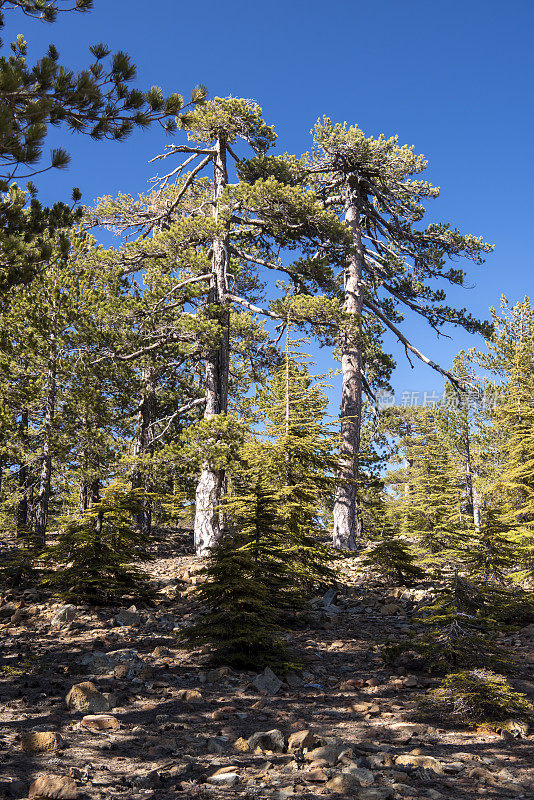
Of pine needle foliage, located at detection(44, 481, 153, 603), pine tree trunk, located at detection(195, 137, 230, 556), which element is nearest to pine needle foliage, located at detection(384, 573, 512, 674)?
pine needle foliage, located at detection(44, 481, 153, 603)

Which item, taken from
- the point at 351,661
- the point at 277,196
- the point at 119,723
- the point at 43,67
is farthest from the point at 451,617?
the point at 277,196

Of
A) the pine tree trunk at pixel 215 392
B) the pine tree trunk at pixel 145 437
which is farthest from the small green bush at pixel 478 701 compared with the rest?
the pine tree trunk at pixel 215 392

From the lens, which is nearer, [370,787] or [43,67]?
[370,787]

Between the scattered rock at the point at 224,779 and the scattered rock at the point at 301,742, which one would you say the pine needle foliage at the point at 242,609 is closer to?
the scattered rock at the point at 301,742

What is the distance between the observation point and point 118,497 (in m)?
8.91

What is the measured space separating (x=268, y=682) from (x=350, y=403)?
11.0 meters

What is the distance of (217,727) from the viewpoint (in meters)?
4.71

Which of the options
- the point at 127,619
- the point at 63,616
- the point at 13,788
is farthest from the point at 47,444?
the point at 13,788

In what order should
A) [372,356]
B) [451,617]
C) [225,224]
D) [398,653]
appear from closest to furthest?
[451,617] < [398,653] < [225,224] < [372,356]

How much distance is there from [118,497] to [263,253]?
984 cm

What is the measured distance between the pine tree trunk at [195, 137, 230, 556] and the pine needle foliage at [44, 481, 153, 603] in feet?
10.4

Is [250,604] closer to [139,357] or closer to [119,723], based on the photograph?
[119,723]

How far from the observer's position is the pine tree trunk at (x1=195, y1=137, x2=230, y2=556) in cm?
1284

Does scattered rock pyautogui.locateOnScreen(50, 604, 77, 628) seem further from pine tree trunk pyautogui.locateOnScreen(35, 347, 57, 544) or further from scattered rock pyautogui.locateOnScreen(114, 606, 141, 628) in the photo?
pine tree trunk pyautogui.locateOnScreen(35, 347, 57, 544)
